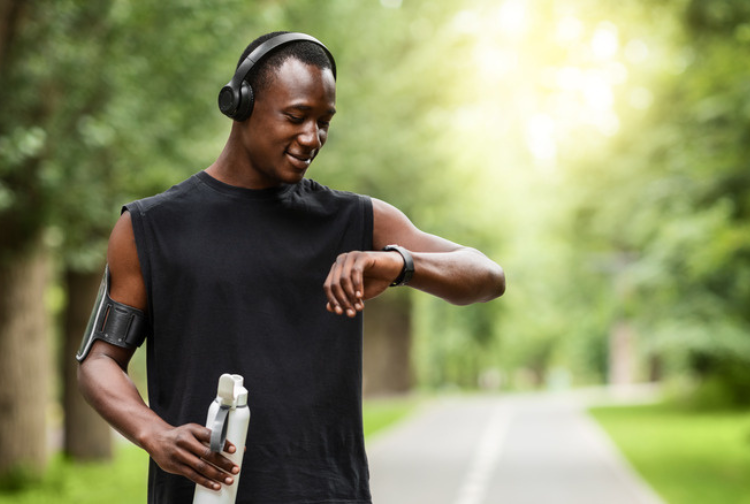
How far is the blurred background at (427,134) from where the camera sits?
1023 cm

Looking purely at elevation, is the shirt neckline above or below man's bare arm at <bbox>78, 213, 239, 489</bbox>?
above

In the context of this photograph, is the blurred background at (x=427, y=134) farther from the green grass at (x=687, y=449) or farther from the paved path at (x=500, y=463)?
the paved path at (x=500, y=463)

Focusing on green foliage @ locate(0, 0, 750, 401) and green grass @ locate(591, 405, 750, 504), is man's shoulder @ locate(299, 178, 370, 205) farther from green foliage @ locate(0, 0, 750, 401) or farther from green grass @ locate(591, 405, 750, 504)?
green grass @ locate(591, 405, 750, 504)

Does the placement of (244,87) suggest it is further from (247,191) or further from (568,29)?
(568,29)

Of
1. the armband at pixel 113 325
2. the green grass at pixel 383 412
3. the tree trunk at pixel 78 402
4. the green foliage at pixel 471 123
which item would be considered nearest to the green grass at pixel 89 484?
the tree trunk at pixel 78 402

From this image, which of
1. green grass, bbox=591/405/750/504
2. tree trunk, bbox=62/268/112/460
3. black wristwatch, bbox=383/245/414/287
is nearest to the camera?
black wristwatch, bbox=383/245/414/287

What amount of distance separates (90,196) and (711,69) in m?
6.53

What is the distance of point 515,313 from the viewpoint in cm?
4069

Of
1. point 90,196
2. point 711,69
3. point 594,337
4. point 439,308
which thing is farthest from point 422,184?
point 594,337

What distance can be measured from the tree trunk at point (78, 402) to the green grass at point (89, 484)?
0.21 m

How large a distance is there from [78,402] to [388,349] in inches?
751

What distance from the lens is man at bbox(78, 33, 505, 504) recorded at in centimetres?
231

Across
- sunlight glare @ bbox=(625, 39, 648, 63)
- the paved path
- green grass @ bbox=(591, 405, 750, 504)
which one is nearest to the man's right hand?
the paved path

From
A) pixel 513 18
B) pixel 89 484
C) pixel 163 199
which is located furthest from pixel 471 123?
pixel 163 199
